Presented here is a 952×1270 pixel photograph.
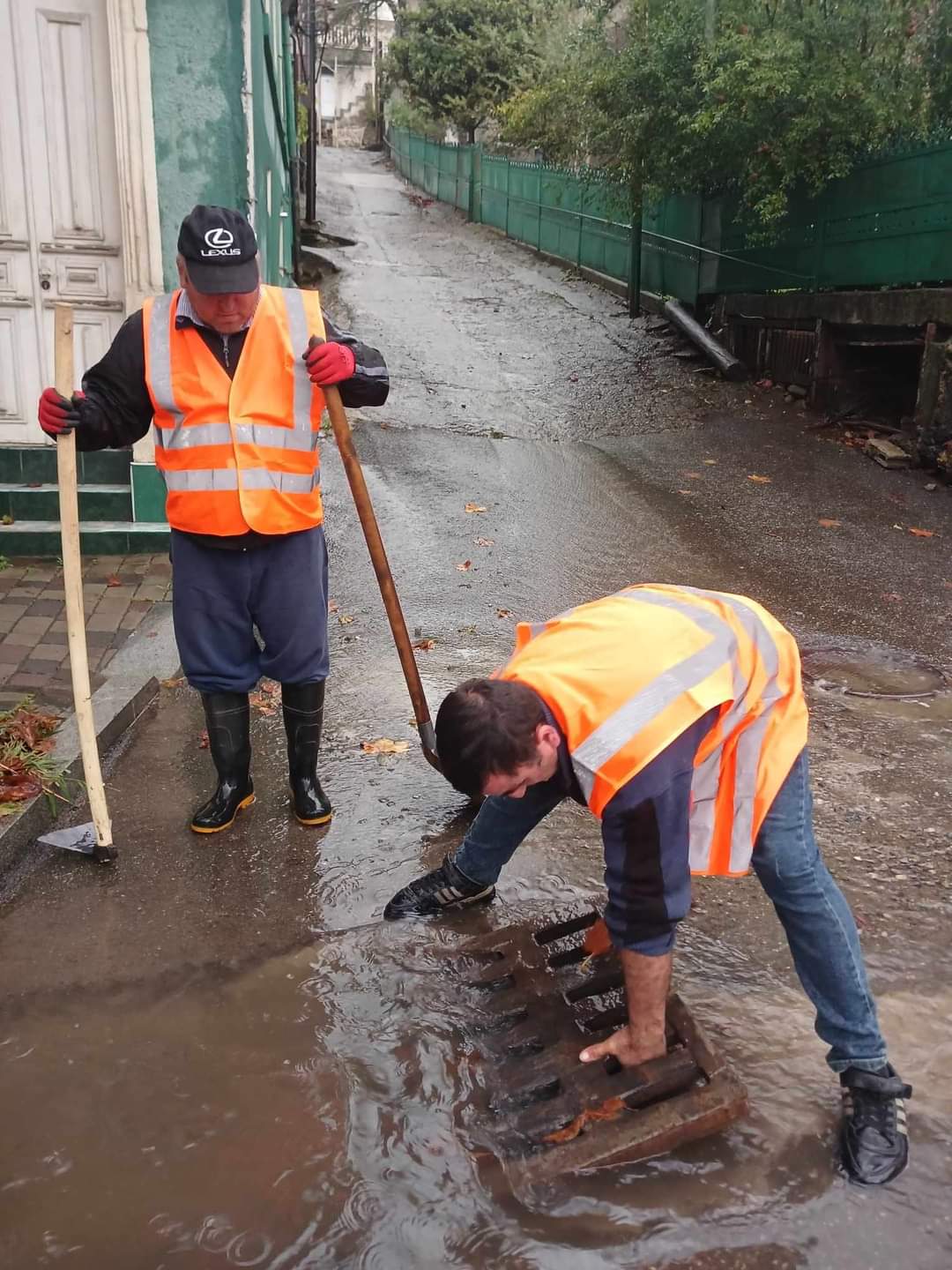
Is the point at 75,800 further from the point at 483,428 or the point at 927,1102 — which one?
the point at 483,428

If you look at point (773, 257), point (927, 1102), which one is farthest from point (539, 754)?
point (773, 257)

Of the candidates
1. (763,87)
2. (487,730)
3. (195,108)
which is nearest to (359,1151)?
(487,730)

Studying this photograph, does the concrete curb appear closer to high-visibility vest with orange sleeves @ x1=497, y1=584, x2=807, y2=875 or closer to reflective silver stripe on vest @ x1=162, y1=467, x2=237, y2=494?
reflective silver stripe on vest @ x1=162, y1=467, x2=237, y2=494

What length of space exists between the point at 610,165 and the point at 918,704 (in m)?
8.89

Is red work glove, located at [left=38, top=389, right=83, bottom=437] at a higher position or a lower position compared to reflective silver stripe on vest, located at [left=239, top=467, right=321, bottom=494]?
higher

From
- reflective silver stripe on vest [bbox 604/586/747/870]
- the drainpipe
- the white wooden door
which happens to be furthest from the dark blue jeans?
the white wooden door

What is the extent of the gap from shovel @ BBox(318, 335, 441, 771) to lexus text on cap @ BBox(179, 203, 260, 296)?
302mm

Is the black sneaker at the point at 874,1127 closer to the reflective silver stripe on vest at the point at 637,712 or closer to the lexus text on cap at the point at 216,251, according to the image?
the reflective silver stripe on vest at the point at 637,712

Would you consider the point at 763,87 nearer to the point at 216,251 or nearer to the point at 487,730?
the point at 216,251

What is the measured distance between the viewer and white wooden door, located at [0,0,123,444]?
5.59m

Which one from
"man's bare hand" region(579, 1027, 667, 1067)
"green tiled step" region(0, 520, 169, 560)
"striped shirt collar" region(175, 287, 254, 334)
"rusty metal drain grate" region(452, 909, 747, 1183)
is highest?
"striped shirt collar" region(175, 287, 254, 334)

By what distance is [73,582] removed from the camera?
10.6 feet

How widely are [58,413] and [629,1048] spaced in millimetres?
2354

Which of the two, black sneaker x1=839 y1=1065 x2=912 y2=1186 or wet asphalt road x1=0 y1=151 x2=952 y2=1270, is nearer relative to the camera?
wet asphalt road x1=0 y1=151 x2=952 y2=1270
